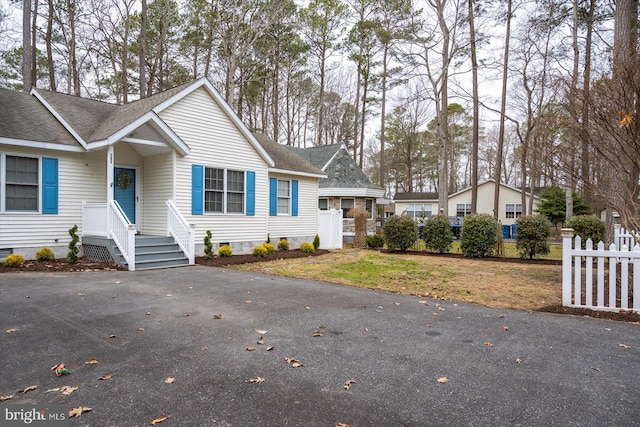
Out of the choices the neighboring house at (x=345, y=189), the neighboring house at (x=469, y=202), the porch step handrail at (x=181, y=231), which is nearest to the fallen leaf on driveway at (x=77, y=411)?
the porch step handrail at (x=181, y=231)

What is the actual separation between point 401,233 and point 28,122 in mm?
12523

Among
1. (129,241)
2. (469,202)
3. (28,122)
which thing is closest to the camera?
(129,241)

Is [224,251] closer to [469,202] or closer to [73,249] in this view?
[73,249]

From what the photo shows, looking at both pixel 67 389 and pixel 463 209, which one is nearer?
pixel 67 389

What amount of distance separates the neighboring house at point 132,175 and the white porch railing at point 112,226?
0.03 m

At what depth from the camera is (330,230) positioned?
1638 cm

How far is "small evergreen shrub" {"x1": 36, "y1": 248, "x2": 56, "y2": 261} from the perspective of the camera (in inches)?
366

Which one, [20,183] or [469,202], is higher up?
[469,202]

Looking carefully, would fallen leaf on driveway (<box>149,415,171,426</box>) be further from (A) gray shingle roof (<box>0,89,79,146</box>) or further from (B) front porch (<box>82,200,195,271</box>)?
(A) gray shingle roof (<box>0,89,79,146</box>)

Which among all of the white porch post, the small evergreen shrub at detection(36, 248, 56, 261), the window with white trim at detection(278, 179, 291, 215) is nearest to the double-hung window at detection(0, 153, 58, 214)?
the small evergreen shrub at detection(36, 248, 56, 261)

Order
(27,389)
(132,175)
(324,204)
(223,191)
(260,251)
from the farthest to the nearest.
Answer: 1. (324,204)
2. (223,191)
3. (260,251)
4. (132,175)
5. (27,389)

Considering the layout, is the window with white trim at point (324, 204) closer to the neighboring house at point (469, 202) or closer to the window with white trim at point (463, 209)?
the neighboring house at point (469, 202)

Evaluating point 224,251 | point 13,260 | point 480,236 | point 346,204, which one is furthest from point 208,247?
point 346,204

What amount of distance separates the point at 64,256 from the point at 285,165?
7914 mm
